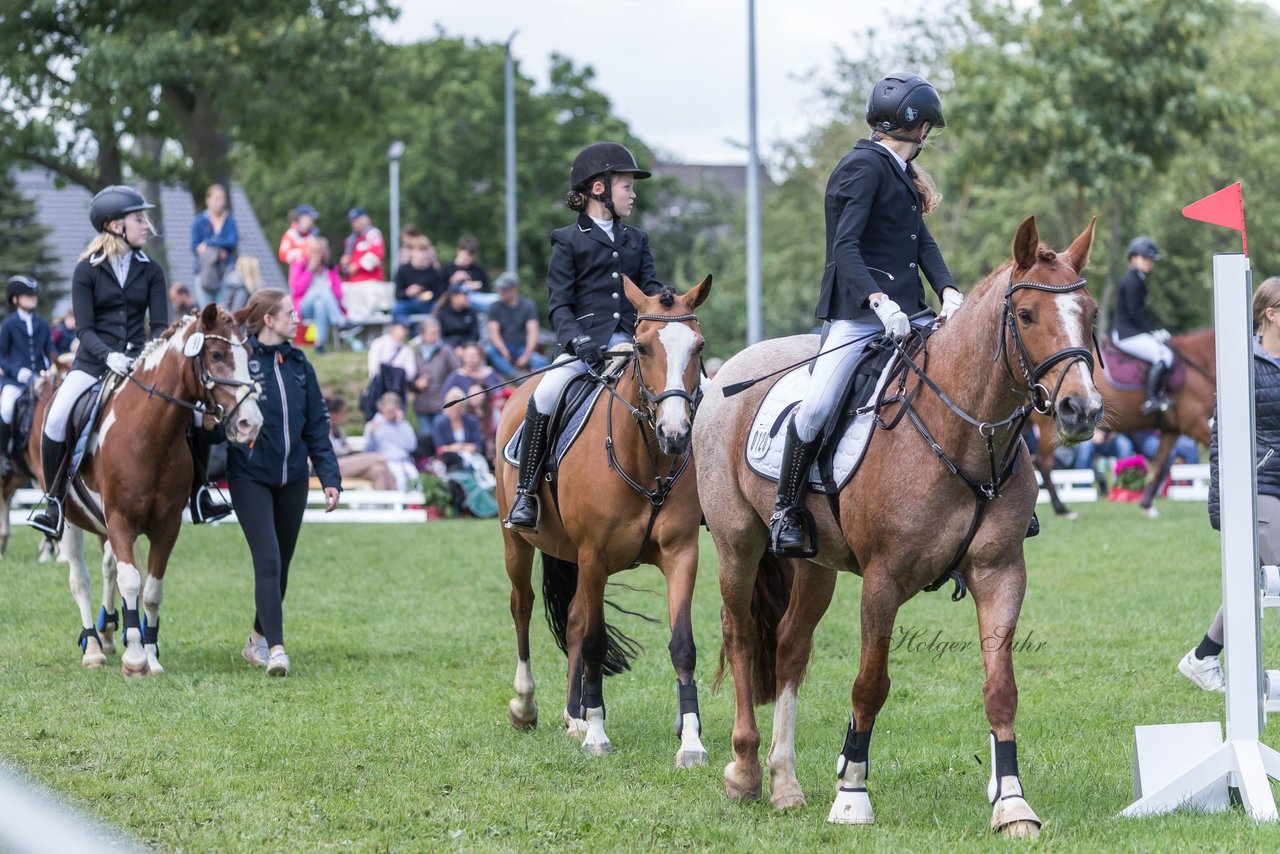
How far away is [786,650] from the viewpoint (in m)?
7.48

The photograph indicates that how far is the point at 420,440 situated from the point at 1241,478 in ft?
57.8

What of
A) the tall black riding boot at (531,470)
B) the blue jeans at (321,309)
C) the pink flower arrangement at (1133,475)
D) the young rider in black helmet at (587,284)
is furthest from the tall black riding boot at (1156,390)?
the blue jeans at (321,309)

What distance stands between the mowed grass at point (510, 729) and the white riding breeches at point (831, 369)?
5.73ft

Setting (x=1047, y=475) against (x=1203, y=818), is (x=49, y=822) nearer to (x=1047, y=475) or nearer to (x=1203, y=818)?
(x=1203, y=818)

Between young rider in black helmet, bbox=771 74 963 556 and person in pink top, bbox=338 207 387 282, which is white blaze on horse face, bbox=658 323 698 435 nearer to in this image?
young rider in black helmet, bbox=771 74 963 556

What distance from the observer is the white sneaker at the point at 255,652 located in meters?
11.2

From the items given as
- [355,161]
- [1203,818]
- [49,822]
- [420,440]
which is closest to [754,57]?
[420,440]

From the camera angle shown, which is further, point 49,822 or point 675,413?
point 675,413

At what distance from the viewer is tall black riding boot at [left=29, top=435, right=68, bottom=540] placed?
11.4m

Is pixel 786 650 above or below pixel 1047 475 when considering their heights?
above

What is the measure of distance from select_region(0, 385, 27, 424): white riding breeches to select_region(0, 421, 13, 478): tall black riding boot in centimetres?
9

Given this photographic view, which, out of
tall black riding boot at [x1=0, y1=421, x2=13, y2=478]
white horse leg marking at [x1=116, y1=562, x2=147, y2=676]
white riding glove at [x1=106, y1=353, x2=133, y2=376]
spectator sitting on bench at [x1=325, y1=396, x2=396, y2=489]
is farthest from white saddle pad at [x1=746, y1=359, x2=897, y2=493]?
spectator sitting on bench at [x1=325, y1=396, x2=396, y2=489]

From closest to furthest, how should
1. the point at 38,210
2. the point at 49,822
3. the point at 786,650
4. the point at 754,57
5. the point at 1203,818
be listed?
the point at 49,822 → the point at 1203,818 → the point at 786,650 → the point at 754,57 → the point at 38,210

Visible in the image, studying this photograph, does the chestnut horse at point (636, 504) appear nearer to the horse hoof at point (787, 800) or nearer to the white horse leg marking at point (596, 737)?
the white horse leg marking at point (596, 737)
